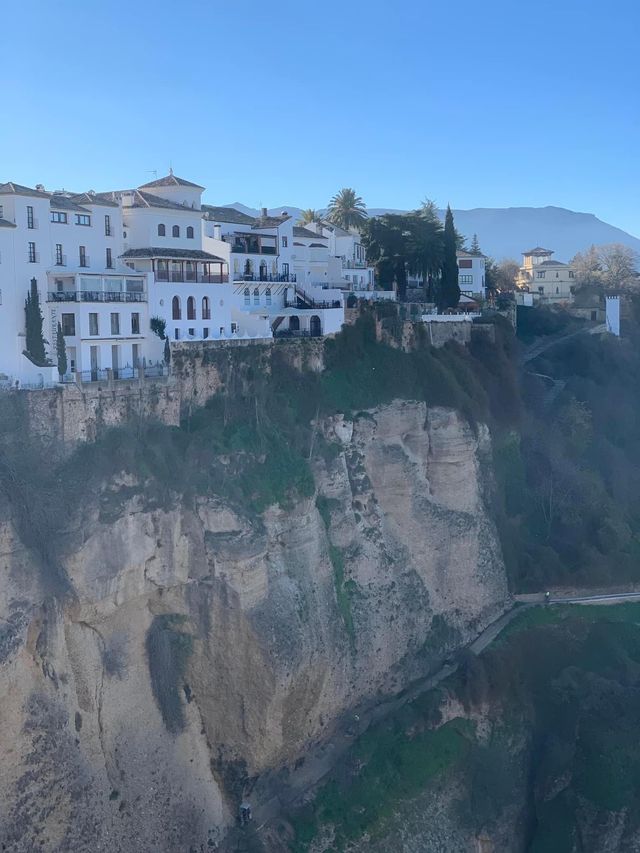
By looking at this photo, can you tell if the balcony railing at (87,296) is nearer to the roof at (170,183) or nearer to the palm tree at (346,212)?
the roof at (170,183)

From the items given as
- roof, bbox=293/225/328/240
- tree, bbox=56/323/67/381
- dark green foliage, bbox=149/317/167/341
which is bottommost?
tree, bbox=56/323/67/381

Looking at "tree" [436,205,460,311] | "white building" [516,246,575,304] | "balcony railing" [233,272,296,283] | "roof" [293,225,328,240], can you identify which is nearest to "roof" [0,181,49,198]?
"balcony railing" [233,272,296,283]

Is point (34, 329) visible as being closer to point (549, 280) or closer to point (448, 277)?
point (448, 277)

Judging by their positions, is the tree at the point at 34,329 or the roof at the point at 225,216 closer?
the tree at the point at 34,329

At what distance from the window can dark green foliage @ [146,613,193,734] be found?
7506 mm

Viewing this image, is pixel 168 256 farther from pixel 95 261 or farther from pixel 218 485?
pixel 218 485

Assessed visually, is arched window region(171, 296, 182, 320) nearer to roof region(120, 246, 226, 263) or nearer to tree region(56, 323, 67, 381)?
roof region(120, 246, 226, 263)

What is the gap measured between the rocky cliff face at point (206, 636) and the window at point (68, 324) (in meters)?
4.43

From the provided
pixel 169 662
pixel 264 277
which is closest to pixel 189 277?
pixel 264 277

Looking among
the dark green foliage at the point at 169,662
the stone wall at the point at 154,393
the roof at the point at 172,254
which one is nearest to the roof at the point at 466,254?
the stone wall at the point at 154,393

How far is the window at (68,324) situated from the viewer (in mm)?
26859

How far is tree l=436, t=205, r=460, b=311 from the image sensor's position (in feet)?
137

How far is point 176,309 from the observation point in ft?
98.6

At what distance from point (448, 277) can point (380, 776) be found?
20.7m
